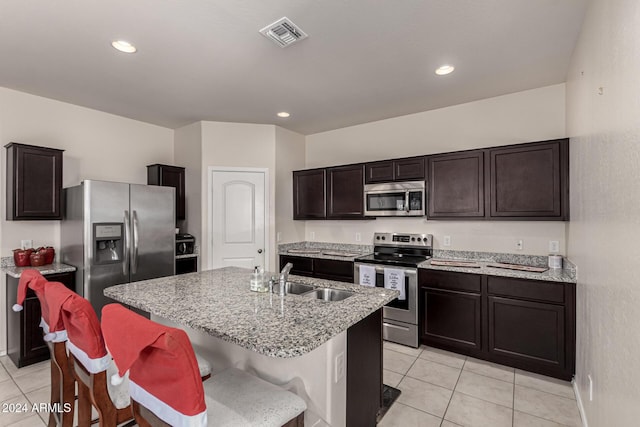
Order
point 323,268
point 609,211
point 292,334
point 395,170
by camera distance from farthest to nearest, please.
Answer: point 323,268, point 395,170, point 609,211, point 292,334

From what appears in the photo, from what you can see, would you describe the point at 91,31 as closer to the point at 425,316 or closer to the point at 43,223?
the point at 43,223

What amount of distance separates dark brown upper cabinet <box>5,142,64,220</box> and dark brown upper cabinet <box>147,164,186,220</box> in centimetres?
103

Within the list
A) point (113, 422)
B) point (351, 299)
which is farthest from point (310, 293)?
point (113, 422)

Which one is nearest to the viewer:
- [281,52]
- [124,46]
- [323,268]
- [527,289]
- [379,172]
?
[124,46]

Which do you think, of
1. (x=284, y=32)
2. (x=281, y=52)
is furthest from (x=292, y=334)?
(x=281, y=52)

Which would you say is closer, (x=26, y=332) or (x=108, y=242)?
(x=26, y=332)

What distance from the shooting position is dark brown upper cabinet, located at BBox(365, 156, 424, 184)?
11.9 ft

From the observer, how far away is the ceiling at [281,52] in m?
2.02

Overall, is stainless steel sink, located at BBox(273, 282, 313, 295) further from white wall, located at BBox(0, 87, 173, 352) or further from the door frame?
white wall, located at BBox(0, 87, 173, 352)

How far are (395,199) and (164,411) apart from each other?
3.27 meters

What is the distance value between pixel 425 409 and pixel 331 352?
128 centimetres

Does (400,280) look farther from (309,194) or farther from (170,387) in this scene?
(170,387)

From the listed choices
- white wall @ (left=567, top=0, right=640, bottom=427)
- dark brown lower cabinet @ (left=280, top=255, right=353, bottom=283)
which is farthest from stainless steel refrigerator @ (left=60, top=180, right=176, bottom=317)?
white wall @ (left=567, top=0, right=640, bottom=427)

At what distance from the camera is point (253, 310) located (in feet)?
5.21
